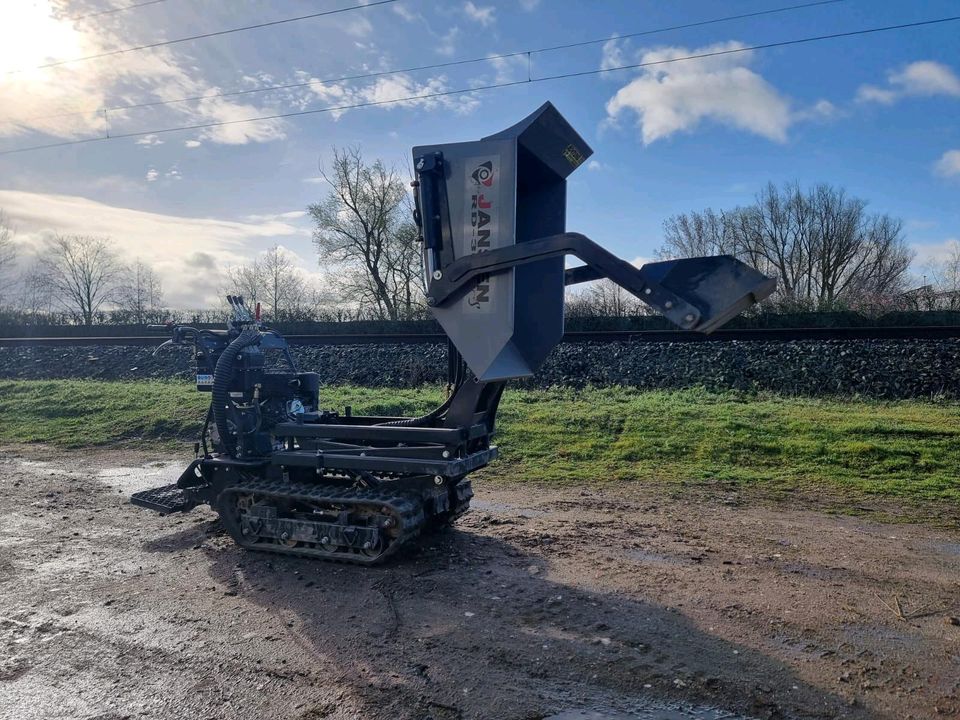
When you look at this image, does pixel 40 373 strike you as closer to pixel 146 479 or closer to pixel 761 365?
pixel 146 479

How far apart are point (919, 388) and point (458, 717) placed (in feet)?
37.0

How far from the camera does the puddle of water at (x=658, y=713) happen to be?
339 centimetres

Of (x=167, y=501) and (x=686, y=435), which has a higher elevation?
(x=686, y=435)

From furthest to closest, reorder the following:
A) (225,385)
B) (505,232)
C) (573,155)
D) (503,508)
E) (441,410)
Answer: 1. (503,508)
2. (225,385)
3. (441,410)
4. (573,155)
5. (505,232)

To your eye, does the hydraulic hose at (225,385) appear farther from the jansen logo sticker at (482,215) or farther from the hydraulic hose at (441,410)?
the jansen logo sticker at (482,215)

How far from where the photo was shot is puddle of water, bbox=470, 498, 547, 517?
718 centimetres

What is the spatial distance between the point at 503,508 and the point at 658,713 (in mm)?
4052

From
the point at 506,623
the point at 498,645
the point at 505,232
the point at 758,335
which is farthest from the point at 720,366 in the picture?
the point at 498,645

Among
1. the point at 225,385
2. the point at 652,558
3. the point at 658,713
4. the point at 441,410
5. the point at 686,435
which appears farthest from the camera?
the point at 686,435

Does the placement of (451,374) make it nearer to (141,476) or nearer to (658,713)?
(658,713)

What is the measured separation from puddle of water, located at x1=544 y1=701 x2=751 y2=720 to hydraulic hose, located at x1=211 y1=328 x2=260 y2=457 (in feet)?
14.0

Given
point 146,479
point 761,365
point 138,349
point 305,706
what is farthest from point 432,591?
point 138,349

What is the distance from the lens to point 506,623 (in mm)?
4473

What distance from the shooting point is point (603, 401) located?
1188cm
